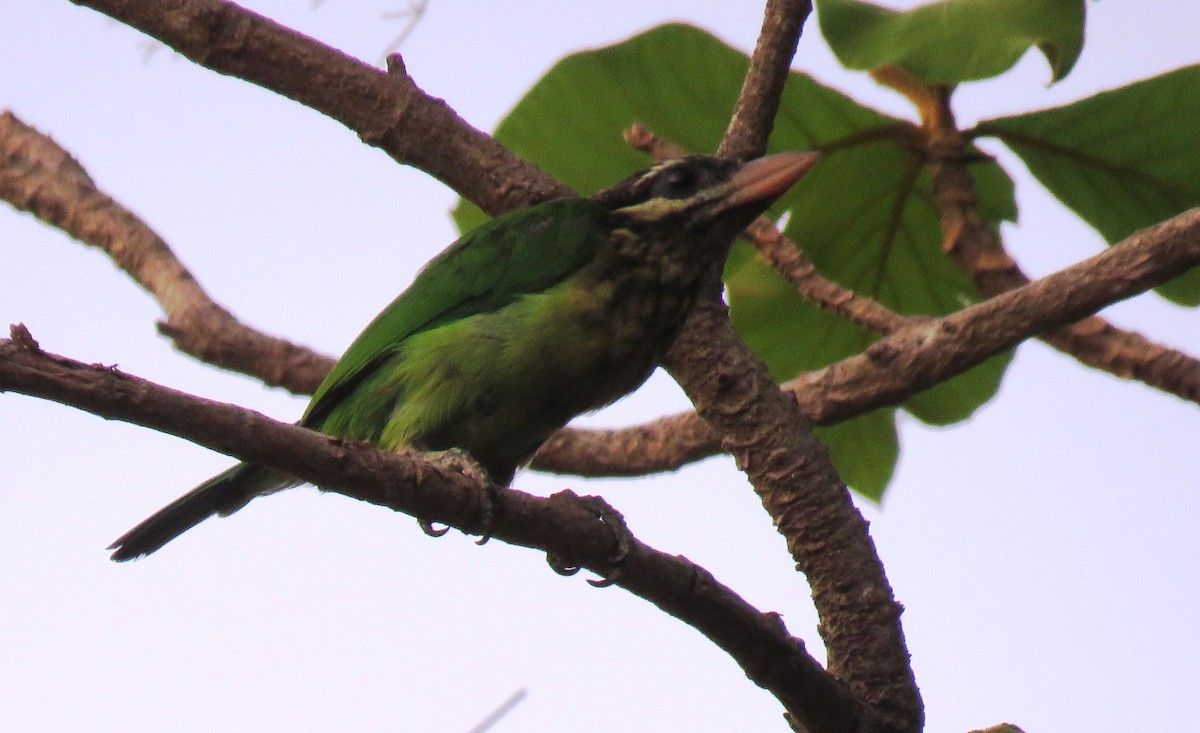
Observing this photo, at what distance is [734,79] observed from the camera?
3.99m

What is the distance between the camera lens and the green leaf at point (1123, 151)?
366cm

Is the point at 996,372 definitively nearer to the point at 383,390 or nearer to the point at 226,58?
the point at 383,390

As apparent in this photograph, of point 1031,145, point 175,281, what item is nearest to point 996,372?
point 1031,145

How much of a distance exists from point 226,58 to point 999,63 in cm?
181

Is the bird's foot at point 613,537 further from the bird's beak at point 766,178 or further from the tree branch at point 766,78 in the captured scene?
the tree branch at point 766,78

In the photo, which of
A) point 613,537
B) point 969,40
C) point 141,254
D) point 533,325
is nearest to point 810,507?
point 613,537

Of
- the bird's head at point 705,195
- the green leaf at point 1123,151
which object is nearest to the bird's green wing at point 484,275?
the bird's head at point 705,195

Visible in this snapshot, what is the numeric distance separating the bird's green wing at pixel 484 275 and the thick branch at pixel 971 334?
1.95 ft

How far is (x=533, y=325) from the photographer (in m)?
3.14

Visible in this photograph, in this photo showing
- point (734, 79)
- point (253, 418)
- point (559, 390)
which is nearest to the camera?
point (253, 418)

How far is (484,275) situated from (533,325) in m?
0.37

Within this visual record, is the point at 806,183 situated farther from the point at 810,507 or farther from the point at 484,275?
the point at 810,507

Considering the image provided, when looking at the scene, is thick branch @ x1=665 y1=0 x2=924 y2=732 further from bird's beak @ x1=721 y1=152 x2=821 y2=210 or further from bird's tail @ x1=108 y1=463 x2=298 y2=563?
bird's tail @ x1=108 y1=463 x2=298 y2=563

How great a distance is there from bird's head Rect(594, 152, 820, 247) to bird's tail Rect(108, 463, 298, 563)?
112 cm
